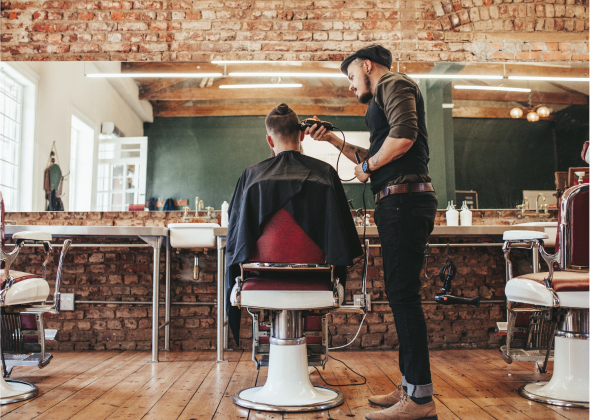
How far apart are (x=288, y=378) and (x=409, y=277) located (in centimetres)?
66

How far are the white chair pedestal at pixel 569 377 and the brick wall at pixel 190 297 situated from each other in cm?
140

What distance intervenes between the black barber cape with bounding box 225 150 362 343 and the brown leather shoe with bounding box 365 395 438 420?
563 mm

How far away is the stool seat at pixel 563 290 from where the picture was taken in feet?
6.48

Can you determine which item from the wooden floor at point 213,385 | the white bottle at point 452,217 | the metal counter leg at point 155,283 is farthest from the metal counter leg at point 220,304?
the white bottle at point 452,217

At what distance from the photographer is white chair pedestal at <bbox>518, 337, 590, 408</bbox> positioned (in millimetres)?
2027

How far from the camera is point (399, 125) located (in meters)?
1.75

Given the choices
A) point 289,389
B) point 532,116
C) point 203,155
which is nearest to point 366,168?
point 289,389

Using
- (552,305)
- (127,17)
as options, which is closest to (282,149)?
(552,305)

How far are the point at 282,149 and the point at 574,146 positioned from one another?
2.83 m

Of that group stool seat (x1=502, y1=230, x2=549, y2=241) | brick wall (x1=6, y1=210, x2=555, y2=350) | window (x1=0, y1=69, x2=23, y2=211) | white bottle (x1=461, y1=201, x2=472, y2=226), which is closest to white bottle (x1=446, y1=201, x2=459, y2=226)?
white bottle (x1=461, y1=201, x2=472, y2=226)

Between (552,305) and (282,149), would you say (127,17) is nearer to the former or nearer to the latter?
(282,149)

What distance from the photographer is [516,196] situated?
3637mm

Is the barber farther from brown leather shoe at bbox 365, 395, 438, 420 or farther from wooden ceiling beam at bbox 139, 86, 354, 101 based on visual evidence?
wooden ceiling beam at bbox 139, 86, 354, 101

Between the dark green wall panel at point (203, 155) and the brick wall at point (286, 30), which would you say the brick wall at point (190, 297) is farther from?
the brick wall at point (286, 30)
